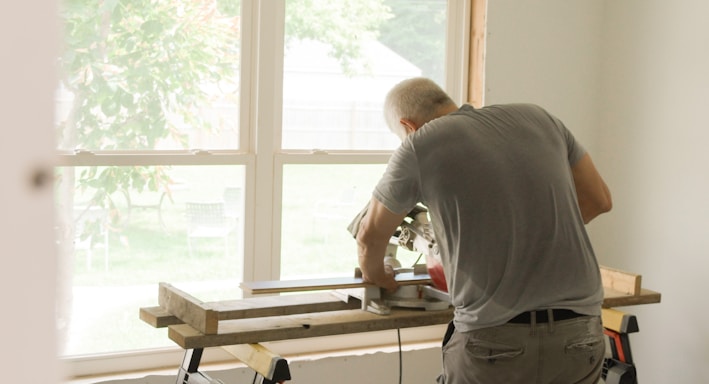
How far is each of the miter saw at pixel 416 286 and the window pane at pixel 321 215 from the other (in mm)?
1122

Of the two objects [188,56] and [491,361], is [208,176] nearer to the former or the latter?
[188,56]

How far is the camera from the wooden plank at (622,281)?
10.2ft

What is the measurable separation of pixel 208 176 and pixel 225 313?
4.30ft

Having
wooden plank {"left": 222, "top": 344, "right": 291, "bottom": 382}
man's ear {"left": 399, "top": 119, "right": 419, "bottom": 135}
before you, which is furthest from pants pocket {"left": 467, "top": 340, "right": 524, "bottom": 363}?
man's ear {"left": 399, "top": 119, "right": 419, "bottom": 135}

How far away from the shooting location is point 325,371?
12.5 ft

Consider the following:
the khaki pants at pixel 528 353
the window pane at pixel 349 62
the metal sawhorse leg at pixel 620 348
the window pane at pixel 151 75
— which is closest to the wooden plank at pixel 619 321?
the metal sawhorse leg at pixel 620 348

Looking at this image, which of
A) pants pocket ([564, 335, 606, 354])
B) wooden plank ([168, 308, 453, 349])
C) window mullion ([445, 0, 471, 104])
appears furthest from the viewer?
window mullion ([445, 0, 471, 104])

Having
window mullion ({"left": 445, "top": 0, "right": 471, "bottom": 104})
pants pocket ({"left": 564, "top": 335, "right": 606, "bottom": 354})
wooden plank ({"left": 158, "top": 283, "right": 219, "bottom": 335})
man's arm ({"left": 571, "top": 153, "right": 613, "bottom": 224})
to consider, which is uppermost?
window mullion ({"left": 445, "top": 0, "right": 471, "bottom": 104})

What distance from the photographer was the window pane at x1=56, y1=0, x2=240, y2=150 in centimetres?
340

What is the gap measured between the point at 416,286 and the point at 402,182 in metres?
0.63

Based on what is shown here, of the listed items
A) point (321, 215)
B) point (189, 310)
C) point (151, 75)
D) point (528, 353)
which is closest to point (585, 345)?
point (528, 353)

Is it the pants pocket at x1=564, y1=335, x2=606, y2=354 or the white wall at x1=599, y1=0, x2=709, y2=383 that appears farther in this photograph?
the white wall at x1=599, y1=0, x2=709, y2=383

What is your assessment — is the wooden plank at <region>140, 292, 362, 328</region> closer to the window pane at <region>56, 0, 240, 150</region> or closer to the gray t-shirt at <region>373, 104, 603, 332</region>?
the gray t-shirt at <region>373, 104, 603, 332</region>

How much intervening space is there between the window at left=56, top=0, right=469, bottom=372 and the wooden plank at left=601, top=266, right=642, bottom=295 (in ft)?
4.25
